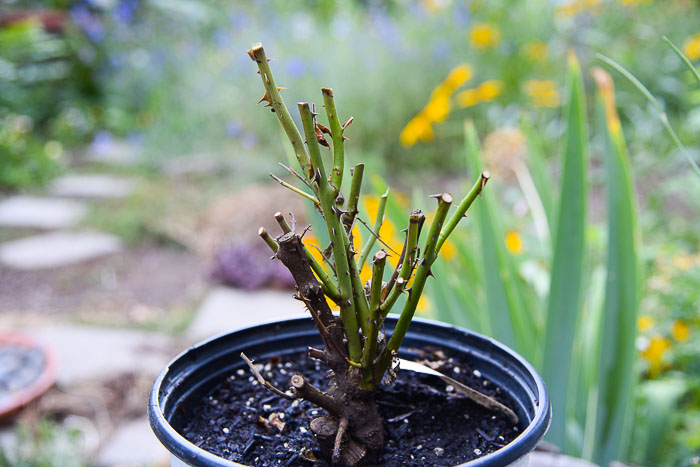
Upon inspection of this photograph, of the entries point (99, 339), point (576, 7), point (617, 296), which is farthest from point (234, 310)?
point (576, 7)

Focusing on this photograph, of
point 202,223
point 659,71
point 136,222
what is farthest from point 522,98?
point 136,222

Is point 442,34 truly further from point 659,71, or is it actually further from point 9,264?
point 9,264

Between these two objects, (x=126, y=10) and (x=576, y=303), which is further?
(x=126, y=10)

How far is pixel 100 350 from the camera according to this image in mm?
2361

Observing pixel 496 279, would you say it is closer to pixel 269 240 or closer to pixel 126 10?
pixel 269 240

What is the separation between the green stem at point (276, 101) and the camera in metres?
0.50

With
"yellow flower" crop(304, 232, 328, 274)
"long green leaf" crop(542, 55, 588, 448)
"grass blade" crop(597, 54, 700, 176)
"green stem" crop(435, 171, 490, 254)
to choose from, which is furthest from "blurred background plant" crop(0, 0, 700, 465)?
"green stem" crop(435, 171, 490, 254)

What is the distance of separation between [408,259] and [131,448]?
1566 mm

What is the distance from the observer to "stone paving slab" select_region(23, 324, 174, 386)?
2.19 m

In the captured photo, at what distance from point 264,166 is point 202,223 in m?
0.86

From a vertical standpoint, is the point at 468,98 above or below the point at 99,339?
above

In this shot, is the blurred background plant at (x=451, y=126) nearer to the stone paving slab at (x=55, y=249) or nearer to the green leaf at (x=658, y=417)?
the green leaf at (x=658, y=417)

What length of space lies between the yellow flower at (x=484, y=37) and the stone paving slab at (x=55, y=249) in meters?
2.55

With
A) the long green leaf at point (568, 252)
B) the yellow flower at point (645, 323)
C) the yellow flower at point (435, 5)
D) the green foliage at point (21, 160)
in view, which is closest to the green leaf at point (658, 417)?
the yellow flower at point (645, 323)
